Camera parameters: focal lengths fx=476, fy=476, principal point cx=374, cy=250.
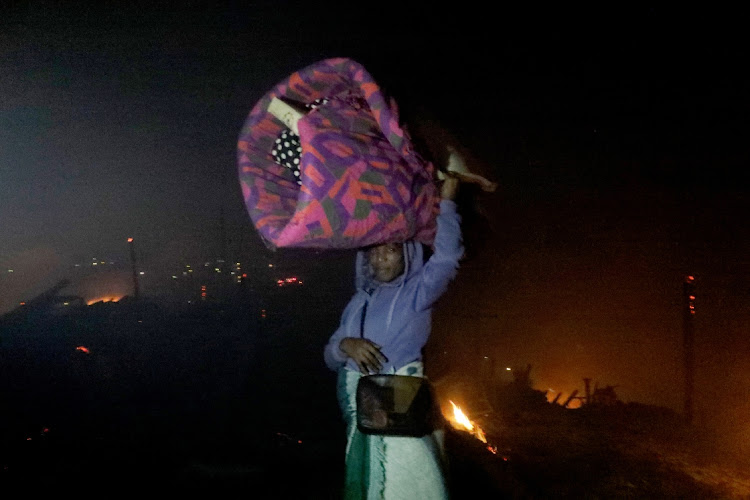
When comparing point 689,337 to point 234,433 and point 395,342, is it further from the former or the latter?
point 395,342

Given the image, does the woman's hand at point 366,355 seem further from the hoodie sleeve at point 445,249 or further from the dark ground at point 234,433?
the dark ground at point 234,433

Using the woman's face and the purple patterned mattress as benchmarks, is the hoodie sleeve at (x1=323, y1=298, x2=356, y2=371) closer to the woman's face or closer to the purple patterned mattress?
the woman's face

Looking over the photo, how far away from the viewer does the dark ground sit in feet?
13.8

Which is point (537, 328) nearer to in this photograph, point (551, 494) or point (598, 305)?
point (598, 305)

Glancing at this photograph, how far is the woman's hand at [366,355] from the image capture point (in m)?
2.03

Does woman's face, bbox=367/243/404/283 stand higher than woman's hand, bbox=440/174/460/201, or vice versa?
woman's hand, bbox=440/174/460/201

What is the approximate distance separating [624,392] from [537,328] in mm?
2571

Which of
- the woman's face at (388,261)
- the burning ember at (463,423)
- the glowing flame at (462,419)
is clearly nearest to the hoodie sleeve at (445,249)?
the woman's face at (388,261)

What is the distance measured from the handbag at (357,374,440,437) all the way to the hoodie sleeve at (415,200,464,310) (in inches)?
16.9

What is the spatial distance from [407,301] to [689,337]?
929 centimetres

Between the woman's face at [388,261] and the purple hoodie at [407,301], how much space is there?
0.02m

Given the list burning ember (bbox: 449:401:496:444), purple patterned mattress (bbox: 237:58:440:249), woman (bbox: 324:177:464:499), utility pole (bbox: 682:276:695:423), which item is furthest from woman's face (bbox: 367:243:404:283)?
utility pole (bbox: 682:276:695:423)

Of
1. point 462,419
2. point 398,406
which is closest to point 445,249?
point 398,406

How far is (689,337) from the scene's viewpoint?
9094 millimetres
